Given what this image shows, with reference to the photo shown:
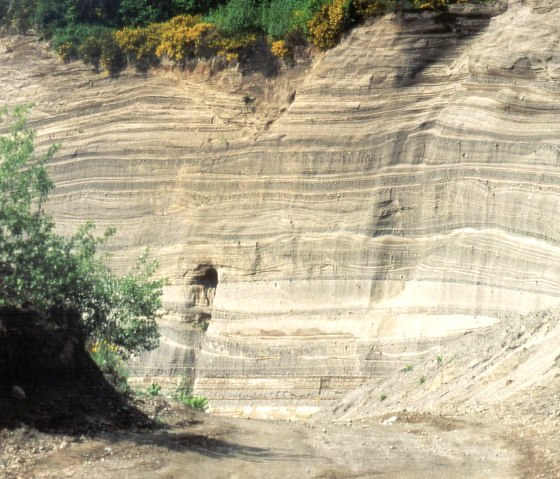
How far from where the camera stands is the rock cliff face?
20.2m

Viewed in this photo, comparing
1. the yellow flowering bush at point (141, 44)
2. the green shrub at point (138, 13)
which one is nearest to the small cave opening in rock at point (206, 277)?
the yellow flowering bush at point (141, 44)

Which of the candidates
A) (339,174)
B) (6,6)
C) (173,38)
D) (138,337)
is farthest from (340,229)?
(6,6)

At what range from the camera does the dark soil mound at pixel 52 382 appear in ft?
35.9

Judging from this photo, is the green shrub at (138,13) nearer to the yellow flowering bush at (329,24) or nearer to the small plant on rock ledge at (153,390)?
the yellow flowering bush at (329,24)

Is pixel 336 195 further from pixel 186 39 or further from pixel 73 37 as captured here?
pixel 73 37

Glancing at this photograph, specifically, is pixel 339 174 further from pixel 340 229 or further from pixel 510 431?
pixel 510 431

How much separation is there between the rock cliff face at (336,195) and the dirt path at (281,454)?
6816 millimetres

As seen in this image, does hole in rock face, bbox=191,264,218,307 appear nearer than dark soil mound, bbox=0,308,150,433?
No

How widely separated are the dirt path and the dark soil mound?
0.39 m

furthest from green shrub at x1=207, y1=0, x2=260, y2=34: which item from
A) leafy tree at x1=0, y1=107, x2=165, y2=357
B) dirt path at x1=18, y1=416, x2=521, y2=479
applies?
dirt path at x1=18, y1=416, x2=521, y2=479

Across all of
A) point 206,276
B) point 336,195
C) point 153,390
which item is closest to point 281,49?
point 336,195

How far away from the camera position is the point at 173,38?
2605 centimetres

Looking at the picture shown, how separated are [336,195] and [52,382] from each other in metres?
12.1

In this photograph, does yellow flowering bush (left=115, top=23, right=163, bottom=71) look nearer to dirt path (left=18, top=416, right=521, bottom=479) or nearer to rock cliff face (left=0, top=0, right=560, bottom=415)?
rock cliff face (left=0, top=0, right=560, bottom=415)
